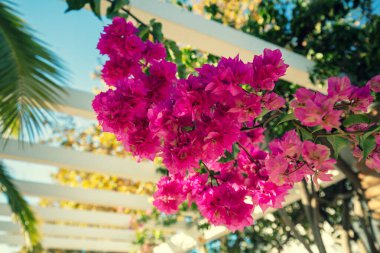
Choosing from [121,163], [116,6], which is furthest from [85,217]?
[116,6]

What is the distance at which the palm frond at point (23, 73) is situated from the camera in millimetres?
2668

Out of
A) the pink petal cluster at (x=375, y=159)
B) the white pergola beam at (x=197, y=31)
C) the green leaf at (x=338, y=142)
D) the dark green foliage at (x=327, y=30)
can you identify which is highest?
the dark green foliage at (x=327, y=30)

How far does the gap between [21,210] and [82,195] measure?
185 cm

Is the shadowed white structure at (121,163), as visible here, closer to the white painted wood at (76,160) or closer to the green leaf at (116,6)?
the white painted wood at (76,160)

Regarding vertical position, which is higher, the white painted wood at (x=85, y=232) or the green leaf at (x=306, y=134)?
the white painted wood at (x=85, y=232)

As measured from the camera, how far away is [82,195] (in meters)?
5.10

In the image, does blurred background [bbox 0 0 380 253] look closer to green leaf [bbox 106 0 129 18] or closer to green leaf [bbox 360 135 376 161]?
green leaf [bbox 106 0 129 18]

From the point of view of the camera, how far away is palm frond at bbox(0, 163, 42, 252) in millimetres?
3209

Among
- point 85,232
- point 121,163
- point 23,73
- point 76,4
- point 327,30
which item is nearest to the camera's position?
point 76,4

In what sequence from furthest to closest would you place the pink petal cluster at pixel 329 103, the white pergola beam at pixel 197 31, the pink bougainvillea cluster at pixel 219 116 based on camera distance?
the white pergola beam at pixel 197 31
the pink bougainvillea cluster at pixel 219 116
the pink petal cluster at pixel 329 103

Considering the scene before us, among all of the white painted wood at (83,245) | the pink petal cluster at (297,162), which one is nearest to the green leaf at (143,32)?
the pink petal cluster at (297,162)

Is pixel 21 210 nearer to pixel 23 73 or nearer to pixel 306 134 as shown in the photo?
pixel 23 73

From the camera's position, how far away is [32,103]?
274 centimetres

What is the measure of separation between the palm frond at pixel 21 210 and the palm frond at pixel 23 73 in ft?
2.19
